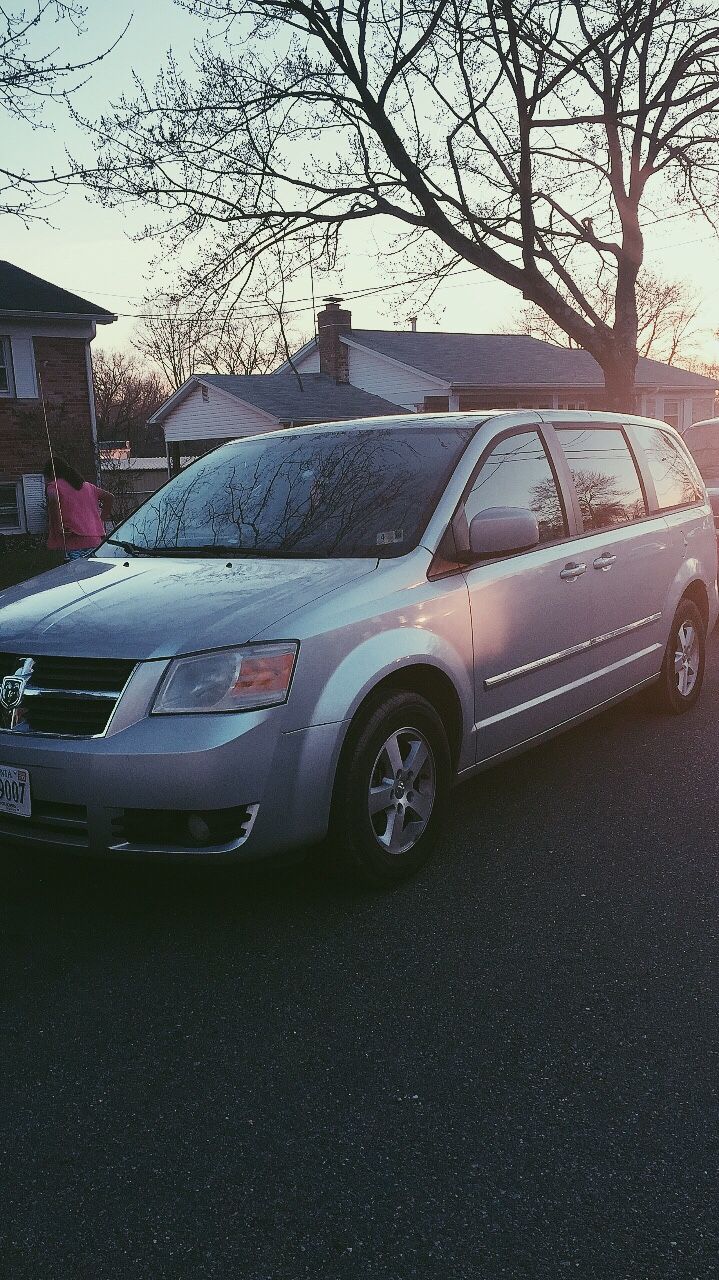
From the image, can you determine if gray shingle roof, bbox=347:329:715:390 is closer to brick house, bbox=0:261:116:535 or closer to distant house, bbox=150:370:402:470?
distant house, bbox=150:370:402:470

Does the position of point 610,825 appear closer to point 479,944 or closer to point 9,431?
point 479,944

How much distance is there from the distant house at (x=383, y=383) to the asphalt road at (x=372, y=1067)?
88.7 feet

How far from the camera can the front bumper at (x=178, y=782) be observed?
3.33m

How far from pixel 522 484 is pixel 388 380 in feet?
99.3

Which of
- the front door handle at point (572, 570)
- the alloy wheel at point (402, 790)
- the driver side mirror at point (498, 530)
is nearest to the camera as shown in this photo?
the alloy wheel at point (402, 790)

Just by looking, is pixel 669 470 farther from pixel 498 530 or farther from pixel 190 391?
pixel 190 391

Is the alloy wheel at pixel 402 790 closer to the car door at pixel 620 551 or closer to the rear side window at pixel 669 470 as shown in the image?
Result: the car door at pixel 620 551

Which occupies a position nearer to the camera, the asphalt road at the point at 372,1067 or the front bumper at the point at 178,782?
the asphalt road at the point at 372,1067

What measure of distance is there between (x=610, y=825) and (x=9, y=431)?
2099 cm

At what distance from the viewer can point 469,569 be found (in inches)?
169

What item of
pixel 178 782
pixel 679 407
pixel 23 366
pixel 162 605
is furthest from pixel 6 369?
pixel 679 407

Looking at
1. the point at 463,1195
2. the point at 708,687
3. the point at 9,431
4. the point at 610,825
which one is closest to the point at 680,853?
the point at 610,825

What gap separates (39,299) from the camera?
23.5 metres

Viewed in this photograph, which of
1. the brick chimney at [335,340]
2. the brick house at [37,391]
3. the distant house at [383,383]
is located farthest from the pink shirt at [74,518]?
the brick chimney at [335,340]
